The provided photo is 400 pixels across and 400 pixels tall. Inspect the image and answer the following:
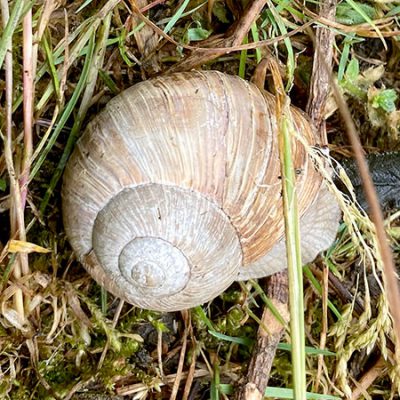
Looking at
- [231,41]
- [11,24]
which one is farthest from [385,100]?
[11,24]

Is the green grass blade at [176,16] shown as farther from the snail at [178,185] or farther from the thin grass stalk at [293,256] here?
the thin grass stalk at [293,256]

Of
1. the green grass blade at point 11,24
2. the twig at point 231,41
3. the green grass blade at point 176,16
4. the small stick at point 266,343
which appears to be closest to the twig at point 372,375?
the small stick at point 266,343

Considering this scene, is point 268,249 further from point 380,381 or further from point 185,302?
point 380,381

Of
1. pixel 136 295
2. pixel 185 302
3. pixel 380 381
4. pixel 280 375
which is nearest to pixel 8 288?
pixel 136 295

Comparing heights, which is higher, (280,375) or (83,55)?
(83,55)

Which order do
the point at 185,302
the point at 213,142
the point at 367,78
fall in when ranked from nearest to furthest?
the point at 213,142
the point at 185,302
the point at 367,78

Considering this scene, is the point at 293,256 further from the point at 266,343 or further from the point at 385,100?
the point at 385,100
